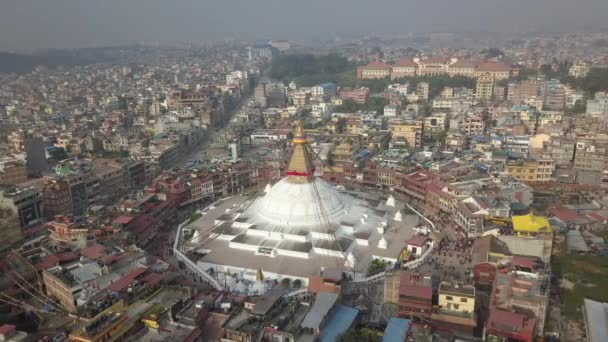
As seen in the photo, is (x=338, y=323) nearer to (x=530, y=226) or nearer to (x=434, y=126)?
(x=530, y=226)

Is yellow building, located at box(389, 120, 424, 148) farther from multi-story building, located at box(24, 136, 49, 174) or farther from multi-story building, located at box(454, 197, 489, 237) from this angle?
multi-story building, located at box(24, 136, 49, 174)

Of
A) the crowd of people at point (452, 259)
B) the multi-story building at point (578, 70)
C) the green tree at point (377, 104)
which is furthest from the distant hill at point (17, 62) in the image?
the crowd of people at point (452, 259)

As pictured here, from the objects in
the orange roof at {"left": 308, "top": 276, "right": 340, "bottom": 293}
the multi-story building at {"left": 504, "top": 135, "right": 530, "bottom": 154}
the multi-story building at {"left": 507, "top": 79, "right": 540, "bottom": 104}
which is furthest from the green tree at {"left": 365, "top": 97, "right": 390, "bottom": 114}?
the orange roof at {"left": 308, "top": 276, "right": 340, "bottom": 293}

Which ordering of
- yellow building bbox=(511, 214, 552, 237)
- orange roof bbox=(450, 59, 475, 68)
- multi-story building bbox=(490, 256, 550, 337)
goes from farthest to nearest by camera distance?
orange roof bbox=(450, 59, 475, 68) < yellow building bbox=(511, 214, 552, 237) < multi-story building bbox=(490, 256, 550, 337)

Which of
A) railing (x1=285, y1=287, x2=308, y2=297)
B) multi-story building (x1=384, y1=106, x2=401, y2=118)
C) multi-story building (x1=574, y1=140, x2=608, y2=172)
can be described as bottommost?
railing (x1=285, y1=287, x2=308, y2=297)

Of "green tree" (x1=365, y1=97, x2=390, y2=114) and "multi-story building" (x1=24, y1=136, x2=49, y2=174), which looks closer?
"multi-story building" (x1=24, y1=136, x2=49, y2=174)

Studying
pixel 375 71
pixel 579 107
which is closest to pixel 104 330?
pixel 579 107

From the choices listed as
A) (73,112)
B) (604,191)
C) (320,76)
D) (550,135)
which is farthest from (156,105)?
(604,191)
